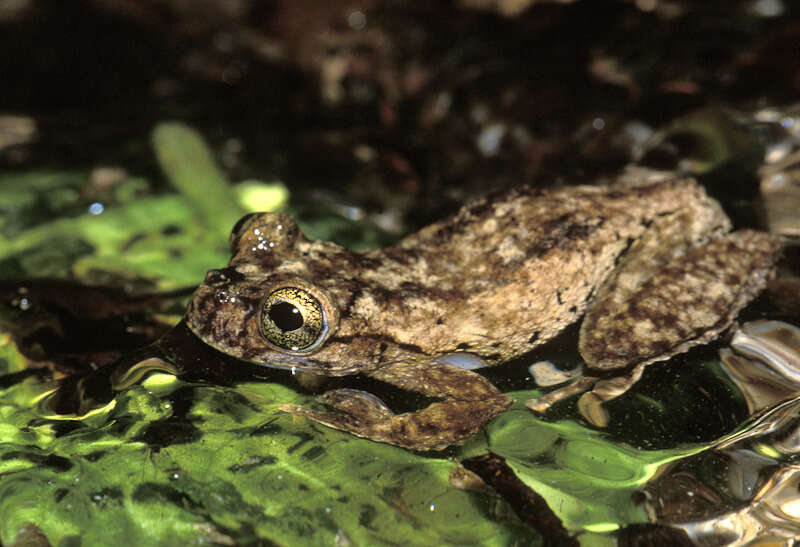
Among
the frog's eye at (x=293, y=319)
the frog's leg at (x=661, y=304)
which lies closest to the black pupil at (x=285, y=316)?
the frog's eye at (x=293, y=319)

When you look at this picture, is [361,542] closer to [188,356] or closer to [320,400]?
[320,400]

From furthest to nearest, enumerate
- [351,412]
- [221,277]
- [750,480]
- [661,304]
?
[661,304] < [221,277] < [351,412] < [750,480]

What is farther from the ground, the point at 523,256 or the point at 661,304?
the point at 523,256

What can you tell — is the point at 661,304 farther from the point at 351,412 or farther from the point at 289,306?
the point at 289,306

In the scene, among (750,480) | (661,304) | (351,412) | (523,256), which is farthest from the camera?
(523,256)

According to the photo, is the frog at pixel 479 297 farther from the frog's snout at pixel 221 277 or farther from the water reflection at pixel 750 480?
the water reflection at pixel 750 480

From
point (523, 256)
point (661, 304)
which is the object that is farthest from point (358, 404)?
point (661, 304)
